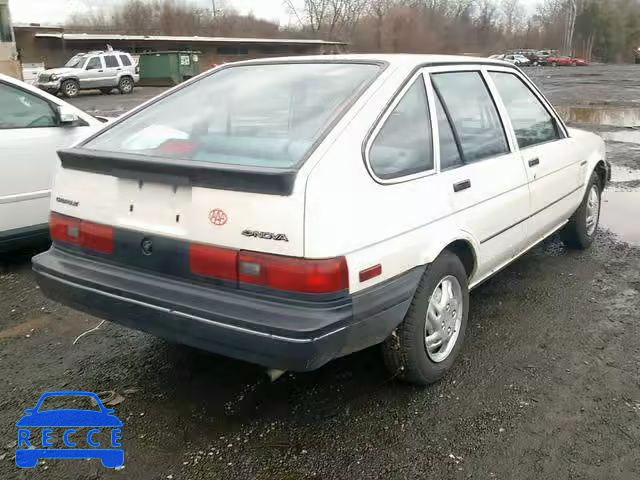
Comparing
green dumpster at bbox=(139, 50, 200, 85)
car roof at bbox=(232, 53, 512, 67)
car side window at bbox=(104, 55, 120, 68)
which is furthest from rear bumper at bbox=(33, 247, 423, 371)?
green dumpster at bbox=(139, 50, 200, 85)

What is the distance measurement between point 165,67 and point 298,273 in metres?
36.4

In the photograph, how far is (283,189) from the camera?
7.56ft

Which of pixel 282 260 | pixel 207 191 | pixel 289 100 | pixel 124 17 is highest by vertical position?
pixel 124 17

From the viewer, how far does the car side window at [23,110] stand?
4844 millimetres

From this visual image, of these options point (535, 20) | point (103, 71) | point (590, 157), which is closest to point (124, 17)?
point (103, 71)

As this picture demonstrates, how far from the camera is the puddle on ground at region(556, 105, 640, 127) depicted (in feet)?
48.3

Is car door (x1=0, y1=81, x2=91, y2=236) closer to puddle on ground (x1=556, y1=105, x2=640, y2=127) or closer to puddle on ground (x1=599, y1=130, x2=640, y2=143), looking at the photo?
puddle on ground (x1=599, y1=130, x2=640, y2=143)

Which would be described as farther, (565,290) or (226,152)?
(565,290)

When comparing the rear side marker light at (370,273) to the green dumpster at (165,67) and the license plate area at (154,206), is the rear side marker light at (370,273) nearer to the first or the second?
the license plate area at (154,206)

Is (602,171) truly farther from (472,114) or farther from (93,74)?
(93,74)

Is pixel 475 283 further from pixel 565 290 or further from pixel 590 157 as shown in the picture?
pixel 590 157

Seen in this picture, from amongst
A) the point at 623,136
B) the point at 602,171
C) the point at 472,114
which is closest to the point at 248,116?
the point at 472,114

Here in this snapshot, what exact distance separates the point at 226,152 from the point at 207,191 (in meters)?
0.35

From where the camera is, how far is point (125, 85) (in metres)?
30.2
